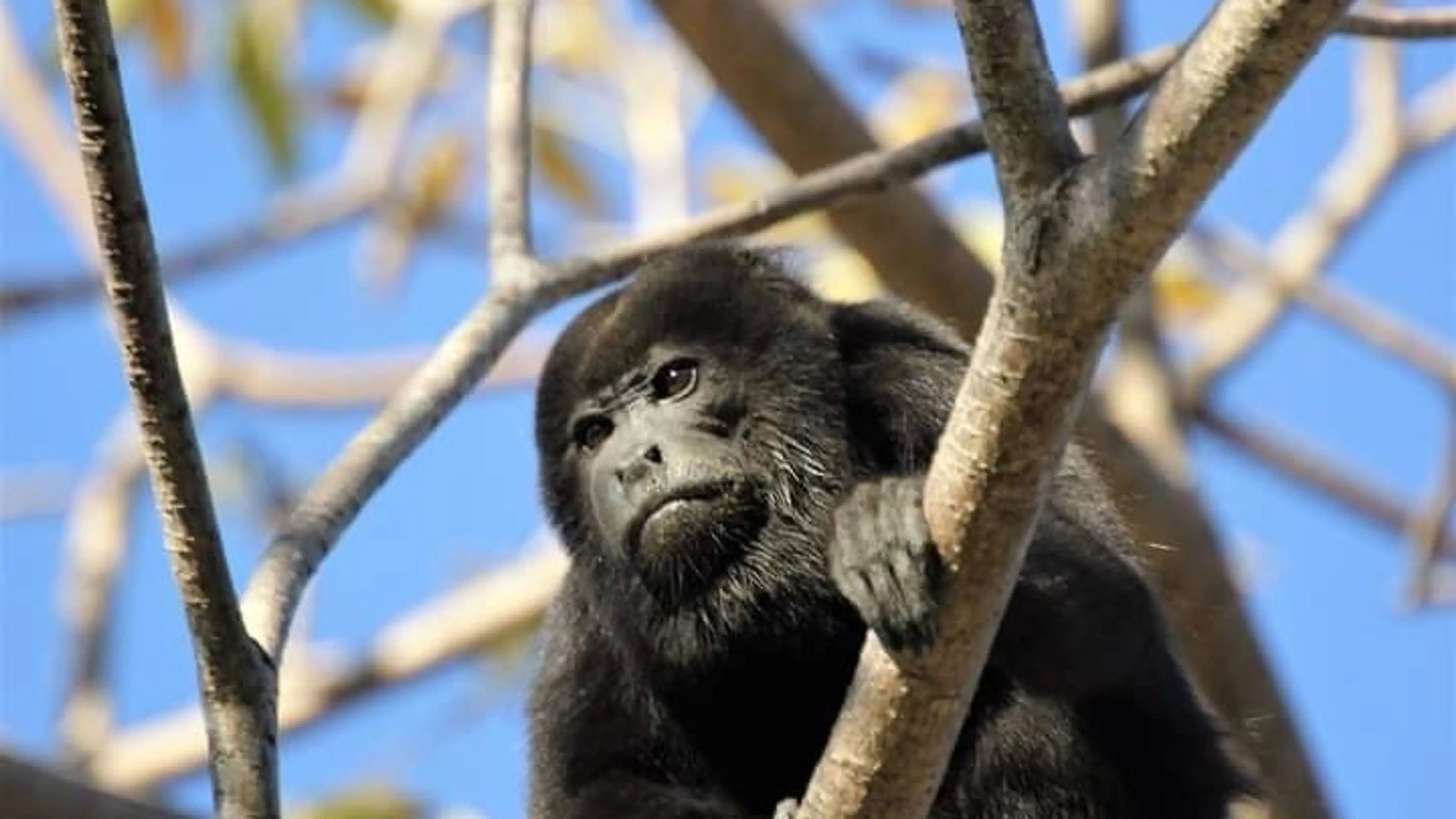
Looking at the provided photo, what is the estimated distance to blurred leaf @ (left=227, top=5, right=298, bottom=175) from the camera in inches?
325

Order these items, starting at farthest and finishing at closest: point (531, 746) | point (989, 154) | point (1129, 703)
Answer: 1. point (531, 746)
2. point (1129, 703)
3. point (989, 154)

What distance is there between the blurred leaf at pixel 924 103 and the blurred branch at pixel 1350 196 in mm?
1638

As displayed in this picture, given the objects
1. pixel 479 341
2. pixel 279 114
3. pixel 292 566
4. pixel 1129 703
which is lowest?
pixel 1129 703

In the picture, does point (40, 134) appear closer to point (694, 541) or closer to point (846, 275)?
point (846, 275)

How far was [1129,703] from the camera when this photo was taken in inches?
180

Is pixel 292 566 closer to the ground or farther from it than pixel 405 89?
closer to the ground

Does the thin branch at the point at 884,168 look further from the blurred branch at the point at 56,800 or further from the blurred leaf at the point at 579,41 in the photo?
the blurred leaf at the point at 579,41

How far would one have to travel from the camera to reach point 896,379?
4.87 metres

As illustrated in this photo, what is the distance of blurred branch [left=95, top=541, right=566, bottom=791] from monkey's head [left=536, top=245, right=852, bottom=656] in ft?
13.4

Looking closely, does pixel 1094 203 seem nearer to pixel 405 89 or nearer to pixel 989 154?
pixel 989 154

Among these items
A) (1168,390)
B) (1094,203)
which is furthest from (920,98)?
(1094,203)

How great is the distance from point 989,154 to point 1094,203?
378 millimetres

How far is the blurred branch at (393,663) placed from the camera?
8992mm

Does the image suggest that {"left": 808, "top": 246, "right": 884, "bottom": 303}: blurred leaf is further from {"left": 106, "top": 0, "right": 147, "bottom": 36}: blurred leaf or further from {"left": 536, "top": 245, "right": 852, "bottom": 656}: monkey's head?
{"left": 106, "top": 0, "right": 147, "bottom": 36}: blurred leaf
